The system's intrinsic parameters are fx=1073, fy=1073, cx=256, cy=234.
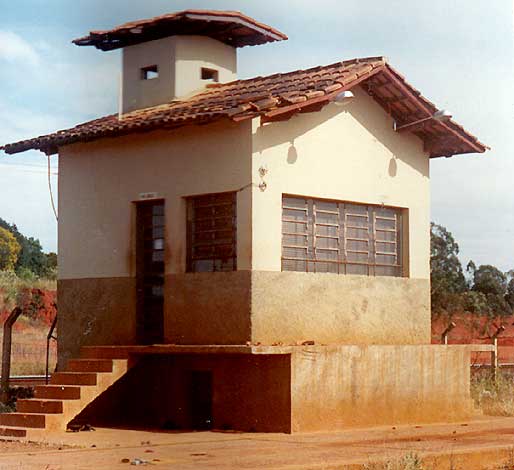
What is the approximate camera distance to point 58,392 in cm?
1590

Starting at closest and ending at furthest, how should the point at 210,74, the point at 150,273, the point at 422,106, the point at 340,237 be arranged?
the point at 340,237, the point at 150,273, the point at 422,106, the point at 210,74

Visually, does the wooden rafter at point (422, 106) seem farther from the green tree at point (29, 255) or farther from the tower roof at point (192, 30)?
the green tree at point (29, 255)

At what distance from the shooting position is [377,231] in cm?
1777

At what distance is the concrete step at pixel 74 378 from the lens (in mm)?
15977

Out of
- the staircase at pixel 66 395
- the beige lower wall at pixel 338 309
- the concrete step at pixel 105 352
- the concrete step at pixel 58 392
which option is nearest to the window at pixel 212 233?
the beige lower wall at pixel 338 309

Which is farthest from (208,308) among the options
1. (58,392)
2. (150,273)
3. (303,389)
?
(58,392)

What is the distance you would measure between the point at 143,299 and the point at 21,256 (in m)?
47.9

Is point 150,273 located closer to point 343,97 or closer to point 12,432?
point 12,432

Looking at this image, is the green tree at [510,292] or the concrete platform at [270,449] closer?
the concrete platform at [270,449]

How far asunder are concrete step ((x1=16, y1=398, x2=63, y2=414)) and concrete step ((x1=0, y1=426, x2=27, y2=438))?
657 millimetres

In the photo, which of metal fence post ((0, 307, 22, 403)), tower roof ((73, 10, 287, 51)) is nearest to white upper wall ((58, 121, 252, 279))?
metal fence post ((0, 307, 22, 403))

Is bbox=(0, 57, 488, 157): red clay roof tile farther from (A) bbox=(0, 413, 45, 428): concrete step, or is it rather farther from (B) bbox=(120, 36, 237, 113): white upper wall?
(A) bbox=(0, 413, 45, 428): concrete step

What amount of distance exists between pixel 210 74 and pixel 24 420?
7315 mm

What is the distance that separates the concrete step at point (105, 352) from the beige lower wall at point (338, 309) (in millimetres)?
2246
